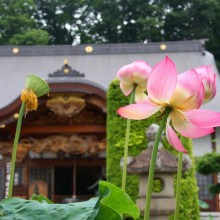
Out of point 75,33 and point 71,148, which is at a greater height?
point 75,33

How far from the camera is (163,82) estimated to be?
2.22 feet

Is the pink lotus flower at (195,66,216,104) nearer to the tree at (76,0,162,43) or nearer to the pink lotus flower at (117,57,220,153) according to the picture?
the pink lotus flower at (117,57,220,153)

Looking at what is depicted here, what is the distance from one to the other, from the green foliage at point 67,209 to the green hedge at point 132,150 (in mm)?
3886

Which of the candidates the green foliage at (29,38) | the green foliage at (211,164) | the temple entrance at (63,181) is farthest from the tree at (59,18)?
the green foliage at (211,164)

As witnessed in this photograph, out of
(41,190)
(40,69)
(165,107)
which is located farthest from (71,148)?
(165,107)

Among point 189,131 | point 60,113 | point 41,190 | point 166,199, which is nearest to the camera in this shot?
point 189,131

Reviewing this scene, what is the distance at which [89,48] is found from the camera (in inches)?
521

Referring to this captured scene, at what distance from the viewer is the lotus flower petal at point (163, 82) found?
2.19 feet

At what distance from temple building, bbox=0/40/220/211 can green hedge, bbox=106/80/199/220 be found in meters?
0.76

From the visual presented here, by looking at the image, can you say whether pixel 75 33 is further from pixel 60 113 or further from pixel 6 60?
pixel 60 113

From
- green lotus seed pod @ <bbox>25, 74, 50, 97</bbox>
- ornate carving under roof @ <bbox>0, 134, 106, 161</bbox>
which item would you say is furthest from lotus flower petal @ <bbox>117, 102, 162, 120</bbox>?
ornate carving under roof @ <bbox>0, 134, 106, 161</bbox>

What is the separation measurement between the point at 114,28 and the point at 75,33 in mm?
2104

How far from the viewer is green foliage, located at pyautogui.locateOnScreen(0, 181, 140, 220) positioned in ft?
2.19

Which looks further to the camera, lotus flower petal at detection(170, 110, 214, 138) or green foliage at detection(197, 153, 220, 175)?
green foliage at detection(197, 153, 220, 175)
